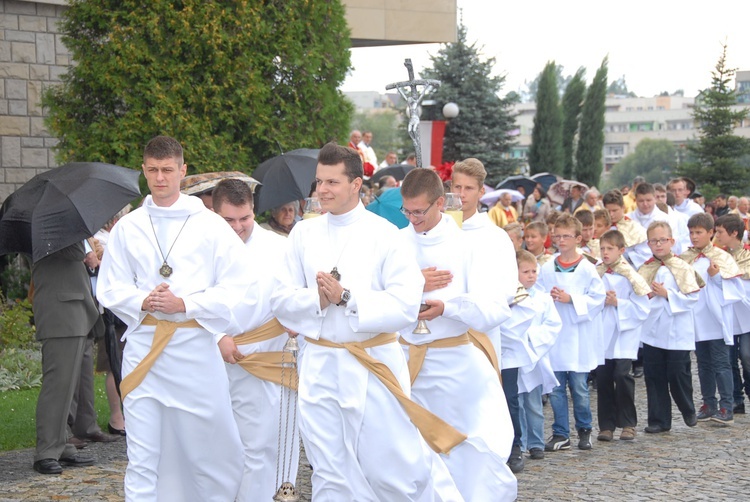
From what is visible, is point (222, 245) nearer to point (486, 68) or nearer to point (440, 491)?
point (440, 491)

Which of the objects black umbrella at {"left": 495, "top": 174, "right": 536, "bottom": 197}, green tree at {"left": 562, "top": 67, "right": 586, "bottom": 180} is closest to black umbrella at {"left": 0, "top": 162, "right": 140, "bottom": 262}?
black umbrella at {"left": 495, "top": 174, "right": 536, "bottom": 197}

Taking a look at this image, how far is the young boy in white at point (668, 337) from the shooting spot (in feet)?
34.2

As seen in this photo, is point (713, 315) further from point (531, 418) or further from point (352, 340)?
point (352, 340)

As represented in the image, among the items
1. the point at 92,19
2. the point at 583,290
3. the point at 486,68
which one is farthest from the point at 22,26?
the point at 486,68

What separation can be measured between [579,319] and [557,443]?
3.53 ft

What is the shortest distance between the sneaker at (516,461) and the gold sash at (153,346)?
3.30 meters

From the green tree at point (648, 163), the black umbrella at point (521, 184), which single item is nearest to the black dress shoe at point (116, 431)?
the black umbrella at point (521, 184)

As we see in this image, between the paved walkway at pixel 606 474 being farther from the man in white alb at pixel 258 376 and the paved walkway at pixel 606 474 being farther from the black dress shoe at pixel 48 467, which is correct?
the man in white alb at pixel 258 376

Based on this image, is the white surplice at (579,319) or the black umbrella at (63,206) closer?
the black umbrella at (63,206)

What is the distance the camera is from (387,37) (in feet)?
70.5

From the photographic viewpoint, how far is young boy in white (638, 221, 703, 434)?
1041 centimetres

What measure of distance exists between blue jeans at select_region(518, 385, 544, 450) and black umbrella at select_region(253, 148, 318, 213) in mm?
2553

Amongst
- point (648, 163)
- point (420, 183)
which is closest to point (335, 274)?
point (420, 183)

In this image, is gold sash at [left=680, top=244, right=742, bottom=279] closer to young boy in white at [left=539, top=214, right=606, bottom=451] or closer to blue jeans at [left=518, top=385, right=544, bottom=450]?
young boy in white at [left=539, top=214, right=606, bottom=451]
